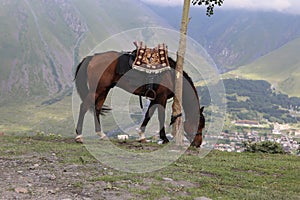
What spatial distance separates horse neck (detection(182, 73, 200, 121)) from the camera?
583 inches

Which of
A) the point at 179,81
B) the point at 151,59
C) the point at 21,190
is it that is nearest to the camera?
the point at 21,190

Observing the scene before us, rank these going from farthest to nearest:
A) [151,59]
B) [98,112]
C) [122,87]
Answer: [122,87], [98,112], [151,59]

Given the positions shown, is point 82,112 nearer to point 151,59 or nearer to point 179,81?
point 151,59

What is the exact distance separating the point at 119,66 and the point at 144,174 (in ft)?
19.3

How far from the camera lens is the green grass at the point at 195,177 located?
26.9ft

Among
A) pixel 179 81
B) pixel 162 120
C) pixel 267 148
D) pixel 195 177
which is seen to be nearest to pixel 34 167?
pixel 195 177

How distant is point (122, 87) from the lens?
1473 cm

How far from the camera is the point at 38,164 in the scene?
9750 millimetres

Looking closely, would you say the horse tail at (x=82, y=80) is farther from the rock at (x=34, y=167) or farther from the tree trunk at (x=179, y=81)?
the rock at (x=34, y=167)

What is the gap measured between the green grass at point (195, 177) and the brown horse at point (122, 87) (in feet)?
5.37

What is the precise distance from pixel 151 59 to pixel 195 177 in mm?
5993

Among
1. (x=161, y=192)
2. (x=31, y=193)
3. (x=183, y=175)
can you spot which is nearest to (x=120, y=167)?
(x=183, y=175)

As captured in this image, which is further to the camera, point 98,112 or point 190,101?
point 190,101

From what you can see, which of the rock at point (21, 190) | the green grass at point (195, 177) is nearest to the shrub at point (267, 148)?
the green grass at point (195, 177)
